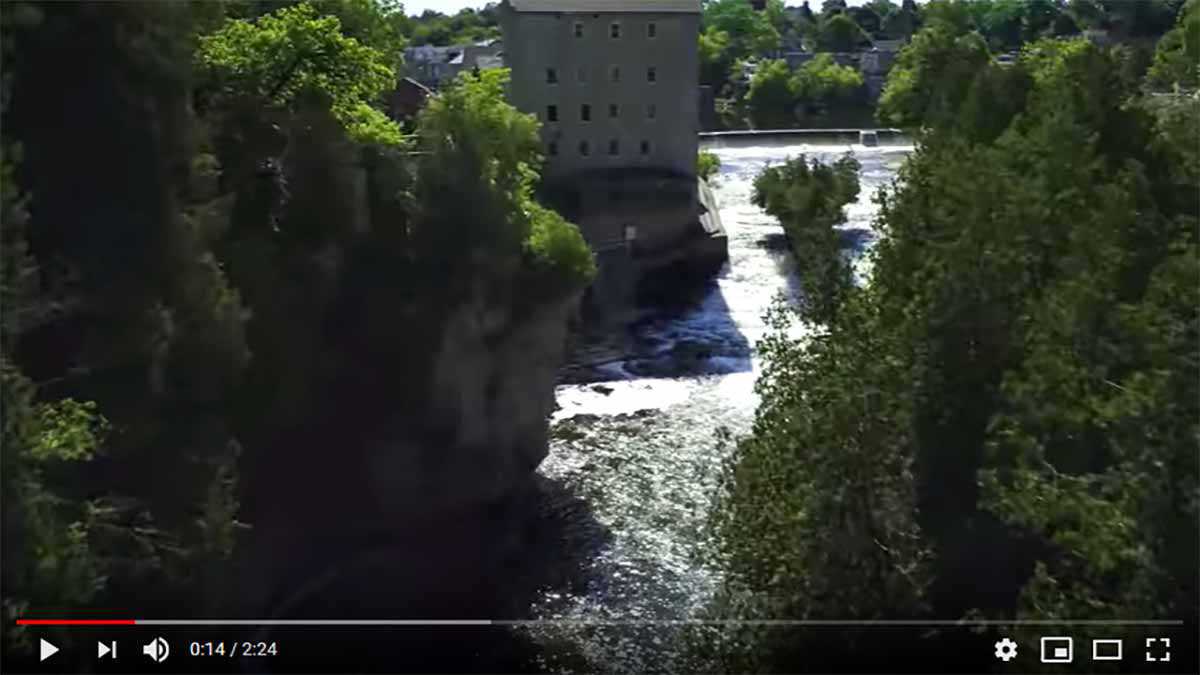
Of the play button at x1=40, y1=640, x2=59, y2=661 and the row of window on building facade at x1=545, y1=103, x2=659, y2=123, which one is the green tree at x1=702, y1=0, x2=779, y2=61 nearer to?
the row of window on building facade at x1=545, y1=103, x2=659, y2=123

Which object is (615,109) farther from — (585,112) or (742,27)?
(742,27)

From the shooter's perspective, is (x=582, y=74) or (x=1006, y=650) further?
(x=582, y=74)

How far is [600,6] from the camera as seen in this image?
98.6ft

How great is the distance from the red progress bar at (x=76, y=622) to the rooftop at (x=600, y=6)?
2297 centimetres

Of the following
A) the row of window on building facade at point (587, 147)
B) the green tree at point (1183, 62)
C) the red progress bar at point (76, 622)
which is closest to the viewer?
the red progress bar at point (76, 622)

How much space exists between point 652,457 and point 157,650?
36.8 feet

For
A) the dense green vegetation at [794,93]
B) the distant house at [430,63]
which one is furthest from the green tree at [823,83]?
the distant house at [430,63]

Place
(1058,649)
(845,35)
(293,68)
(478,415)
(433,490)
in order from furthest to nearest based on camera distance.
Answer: (845,35), (478,415), (433,490), (293,68), (1058,649)

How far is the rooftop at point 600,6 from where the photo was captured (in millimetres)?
29859

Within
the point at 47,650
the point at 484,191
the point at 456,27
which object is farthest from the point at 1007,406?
the point at 456,27

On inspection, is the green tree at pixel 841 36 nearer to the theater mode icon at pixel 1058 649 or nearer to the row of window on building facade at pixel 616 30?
the row of window on building facade at pixel 616 30

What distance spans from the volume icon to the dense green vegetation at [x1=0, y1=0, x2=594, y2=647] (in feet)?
1.39

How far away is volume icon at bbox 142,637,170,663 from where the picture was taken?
8605 millimetres

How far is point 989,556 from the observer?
9648mm
